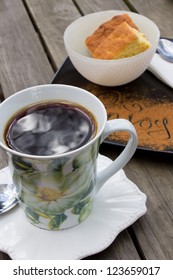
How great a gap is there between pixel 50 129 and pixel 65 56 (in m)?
0.45

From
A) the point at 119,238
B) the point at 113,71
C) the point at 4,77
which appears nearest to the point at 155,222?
the point at 119,238

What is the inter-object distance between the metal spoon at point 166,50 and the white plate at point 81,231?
37 centimetres

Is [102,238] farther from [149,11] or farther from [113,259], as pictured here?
[149,11]

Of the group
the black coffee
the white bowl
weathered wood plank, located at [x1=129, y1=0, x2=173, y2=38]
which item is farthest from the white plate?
weathered wood plank, located at [x1=129, y1=0, x2=173, y2=38]

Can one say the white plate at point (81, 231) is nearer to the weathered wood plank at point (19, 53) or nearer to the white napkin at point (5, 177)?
the white napkin at point (5, 177)

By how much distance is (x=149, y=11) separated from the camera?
111 centimetres

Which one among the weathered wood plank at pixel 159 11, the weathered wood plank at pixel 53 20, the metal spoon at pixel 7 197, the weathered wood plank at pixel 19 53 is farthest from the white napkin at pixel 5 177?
the weathered wood plank at pixel 159 11

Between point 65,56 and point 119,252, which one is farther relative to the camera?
point 65,56

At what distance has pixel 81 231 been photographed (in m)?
0.59

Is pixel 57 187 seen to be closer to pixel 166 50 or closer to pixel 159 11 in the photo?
pixel 166 50

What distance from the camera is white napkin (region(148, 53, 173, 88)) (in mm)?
864

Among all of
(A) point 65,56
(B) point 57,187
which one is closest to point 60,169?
(B) point 57,187

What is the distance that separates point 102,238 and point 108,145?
0.18 m

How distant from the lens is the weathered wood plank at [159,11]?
41.0 inches
